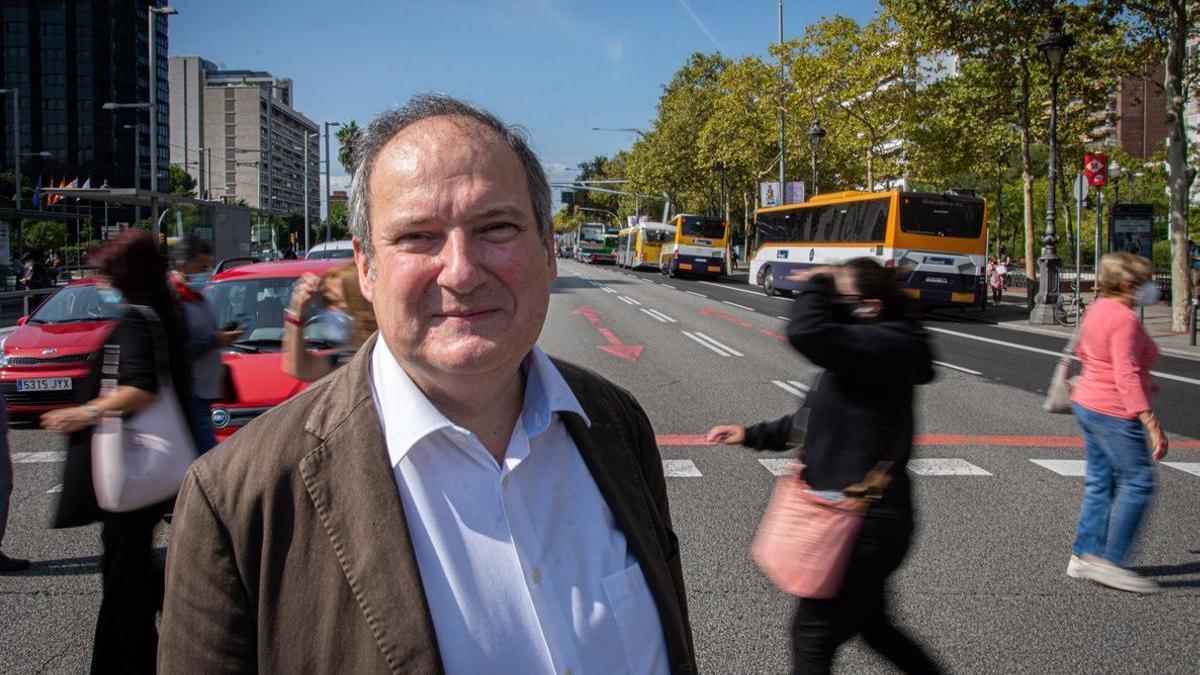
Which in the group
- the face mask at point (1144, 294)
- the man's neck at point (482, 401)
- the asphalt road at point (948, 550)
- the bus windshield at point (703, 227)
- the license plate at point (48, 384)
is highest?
the bus windshield at point (703, 227)

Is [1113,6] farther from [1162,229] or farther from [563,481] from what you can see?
[1162,229]

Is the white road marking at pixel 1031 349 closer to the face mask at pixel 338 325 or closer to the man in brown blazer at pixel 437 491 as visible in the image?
the face mask at pixel 338 325

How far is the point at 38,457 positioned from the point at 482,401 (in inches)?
318

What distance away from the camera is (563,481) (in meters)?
1.75

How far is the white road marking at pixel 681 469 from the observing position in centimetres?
739

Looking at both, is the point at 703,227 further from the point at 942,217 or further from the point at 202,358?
the point at 202,358

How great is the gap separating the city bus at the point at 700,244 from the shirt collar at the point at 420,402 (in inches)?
1804

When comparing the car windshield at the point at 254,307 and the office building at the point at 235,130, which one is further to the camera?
the office building at the point at 235,130

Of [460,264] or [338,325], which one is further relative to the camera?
[338,325]

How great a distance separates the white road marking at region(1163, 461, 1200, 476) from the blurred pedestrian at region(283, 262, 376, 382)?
6.95 meters

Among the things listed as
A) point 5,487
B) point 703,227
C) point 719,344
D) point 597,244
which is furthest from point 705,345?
point 597,244

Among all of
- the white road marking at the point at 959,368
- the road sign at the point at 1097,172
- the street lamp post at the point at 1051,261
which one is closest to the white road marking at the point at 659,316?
the white road marking at the point at 959,368

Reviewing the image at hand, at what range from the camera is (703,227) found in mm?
47438

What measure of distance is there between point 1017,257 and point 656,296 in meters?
43.9
